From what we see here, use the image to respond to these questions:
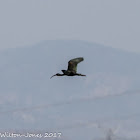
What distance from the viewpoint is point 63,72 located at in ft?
295

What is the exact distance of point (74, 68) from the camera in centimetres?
8762

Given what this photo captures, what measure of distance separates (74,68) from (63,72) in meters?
2.77
